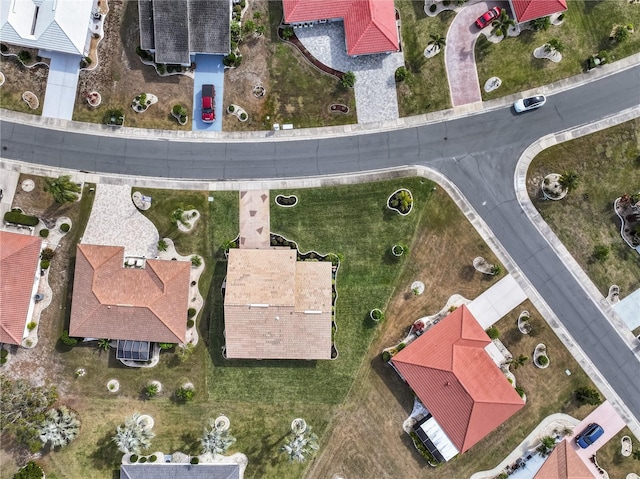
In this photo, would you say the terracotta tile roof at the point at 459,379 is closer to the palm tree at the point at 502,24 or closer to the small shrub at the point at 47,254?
the palm tree at the point at 502,24

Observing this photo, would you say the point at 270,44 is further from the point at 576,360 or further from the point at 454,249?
the point at 576,360

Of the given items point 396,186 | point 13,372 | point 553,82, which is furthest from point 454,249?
point 13,372

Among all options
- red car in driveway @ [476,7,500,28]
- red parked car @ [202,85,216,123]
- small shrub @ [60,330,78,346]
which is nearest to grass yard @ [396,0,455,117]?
red car in driveway @ [476,7,500,28]

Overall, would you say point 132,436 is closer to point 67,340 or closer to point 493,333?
point 67,340

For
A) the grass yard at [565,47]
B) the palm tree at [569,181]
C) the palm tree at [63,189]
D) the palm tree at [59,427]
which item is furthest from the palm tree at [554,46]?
the palm tree at [59,427]

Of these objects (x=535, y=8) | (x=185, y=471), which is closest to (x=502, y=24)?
(x=535, y=8)

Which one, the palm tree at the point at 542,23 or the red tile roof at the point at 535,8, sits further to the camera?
the palm tree at the point at 542,23
